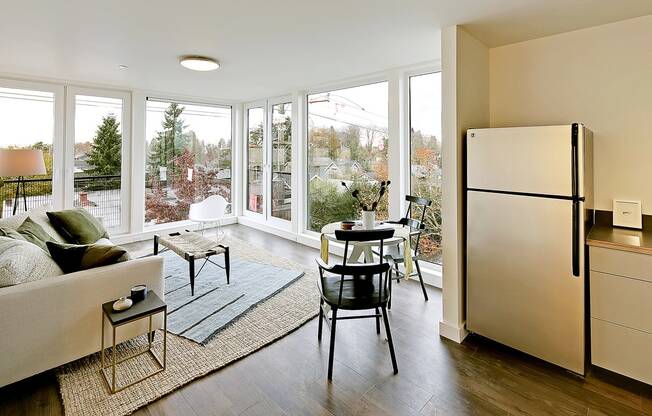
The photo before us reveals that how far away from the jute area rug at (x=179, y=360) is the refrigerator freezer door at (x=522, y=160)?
6.22ft

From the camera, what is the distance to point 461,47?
2.63m

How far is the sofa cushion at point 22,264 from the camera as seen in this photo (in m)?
1.95

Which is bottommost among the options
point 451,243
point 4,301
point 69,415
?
point 69,415

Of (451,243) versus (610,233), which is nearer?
(610,233)

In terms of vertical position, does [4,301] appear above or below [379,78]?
below

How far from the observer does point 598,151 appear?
8.58 feet

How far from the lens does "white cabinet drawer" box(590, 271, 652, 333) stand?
6.43 ft

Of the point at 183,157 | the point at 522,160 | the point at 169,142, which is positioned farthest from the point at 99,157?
the point at 522,160

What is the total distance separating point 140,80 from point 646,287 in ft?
19.2

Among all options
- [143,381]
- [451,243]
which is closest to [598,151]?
[451,243]

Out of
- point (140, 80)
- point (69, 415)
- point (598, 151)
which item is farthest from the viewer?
point (140, 80)

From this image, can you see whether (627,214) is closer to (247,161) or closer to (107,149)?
(247,161)

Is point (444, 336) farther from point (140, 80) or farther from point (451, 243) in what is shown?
point (140, 80)

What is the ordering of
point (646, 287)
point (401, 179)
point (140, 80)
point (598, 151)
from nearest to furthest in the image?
point (646, 287) < point (598, 151) < point (401, 179) < point (140, 80)
